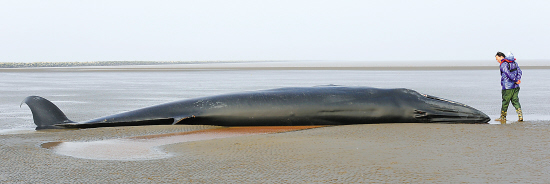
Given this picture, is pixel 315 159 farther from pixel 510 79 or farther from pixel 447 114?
pixel 510 79

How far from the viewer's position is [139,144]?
242 inches

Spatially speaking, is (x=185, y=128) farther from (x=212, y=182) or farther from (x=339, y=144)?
(x=212, y=182)

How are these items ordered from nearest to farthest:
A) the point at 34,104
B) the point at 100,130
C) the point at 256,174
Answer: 1. the point at 256,174
2. the point at 100,130
3. the point at 34,104

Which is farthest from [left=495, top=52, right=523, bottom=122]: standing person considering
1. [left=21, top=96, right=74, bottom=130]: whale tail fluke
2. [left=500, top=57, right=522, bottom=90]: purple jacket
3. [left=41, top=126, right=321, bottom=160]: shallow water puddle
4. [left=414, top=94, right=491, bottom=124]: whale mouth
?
[left=21, top=96, right=74, bottom=130]: whale tail fluke

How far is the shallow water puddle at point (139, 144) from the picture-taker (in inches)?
210

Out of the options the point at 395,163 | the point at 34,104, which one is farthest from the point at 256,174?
the point at 34,104

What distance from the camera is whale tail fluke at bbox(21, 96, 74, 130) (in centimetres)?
791

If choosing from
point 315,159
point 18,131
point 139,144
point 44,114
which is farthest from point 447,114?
point 18,131

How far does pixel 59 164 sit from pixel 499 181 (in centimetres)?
392

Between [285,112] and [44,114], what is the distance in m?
3.83

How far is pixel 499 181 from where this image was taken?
13.1 ft
